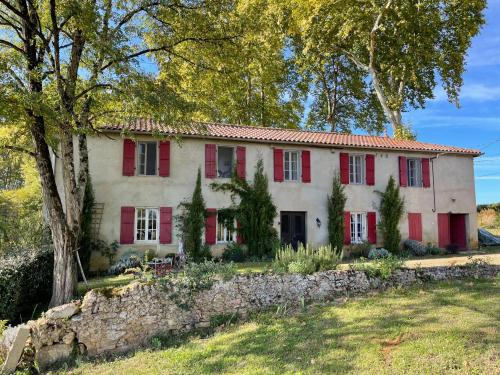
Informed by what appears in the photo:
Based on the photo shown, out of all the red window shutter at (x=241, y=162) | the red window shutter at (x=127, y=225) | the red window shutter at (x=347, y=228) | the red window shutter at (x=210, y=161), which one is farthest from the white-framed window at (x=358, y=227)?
the red window shutter at (x=127, y=225)

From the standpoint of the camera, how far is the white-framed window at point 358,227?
57.4 ft

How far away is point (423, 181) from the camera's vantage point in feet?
61.3

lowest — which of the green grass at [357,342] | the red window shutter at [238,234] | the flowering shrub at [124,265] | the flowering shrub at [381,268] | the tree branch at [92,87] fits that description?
the green grass at [357,342]

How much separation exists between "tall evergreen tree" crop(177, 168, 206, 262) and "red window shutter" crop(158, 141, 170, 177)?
1.33m

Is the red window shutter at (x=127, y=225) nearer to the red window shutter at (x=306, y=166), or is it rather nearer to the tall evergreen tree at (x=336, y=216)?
the red window shutter at (x=306, y=166)

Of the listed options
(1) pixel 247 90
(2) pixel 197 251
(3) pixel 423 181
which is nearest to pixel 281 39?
(1) pixel 247 90

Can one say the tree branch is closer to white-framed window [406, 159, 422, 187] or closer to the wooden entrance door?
the wooden entrance door

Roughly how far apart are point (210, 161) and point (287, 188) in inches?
139

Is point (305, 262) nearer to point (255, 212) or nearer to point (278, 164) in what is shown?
point (255, 212)

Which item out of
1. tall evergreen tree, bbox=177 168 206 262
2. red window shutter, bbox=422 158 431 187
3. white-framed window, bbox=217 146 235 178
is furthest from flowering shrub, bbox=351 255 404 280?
red window shutter, bbox=422 158 431 187

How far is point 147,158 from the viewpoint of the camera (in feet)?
49.5

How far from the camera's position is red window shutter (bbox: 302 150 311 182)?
55.2 feet

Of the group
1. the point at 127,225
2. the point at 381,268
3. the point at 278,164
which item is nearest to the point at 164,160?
the point at 127,225

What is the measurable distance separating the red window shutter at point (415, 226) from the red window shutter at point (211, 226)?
A: 9408mm
